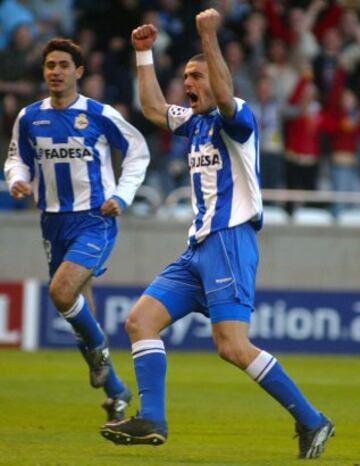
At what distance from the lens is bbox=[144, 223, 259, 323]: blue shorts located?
8.10m

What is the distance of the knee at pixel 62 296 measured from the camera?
995 cm

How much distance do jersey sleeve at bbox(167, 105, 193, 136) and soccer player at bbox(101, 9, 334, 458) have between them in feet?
0.40

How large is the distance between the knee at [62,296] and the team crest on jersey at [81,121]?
1.23 meters

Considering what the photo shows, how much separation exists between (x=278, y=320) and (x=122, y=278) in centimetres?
222

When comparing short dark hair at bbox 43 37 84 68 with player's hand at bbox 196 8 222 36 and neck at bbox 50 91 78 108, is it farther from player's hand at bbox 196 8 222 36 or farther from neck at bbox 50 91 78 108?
player's hand at bbox 196 8 222 36

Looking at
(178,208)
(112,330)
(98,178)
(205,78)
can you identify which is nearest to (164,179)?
(178,208)

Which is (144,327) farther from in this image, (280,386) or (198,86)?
(198,86)

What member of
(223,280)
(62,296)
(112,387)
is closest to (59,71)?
(62,296)

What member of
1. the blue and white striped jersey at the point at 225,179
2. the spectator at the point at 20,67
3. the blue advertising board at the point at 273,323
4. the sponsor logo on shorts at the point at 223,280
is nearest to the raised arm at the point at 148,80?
the blue and white striped jersey at the point at 225,179

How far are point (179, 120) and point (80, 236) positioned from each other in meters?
1.96

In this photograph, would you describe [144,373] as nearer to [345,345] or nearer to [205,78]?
[205,78]

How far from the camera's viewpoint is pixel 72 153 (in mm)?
10523

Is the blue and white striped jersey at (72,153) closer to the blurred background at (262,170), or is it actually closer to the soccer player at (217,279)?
the soccer player at (217,279)

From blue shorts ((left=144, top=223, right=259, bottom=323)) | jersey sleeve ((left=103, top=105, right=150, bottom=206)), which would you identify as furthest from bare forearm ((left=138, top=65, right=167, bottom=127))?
jersey sleeve ((left=103, top=105, right=150, bottom=206))
